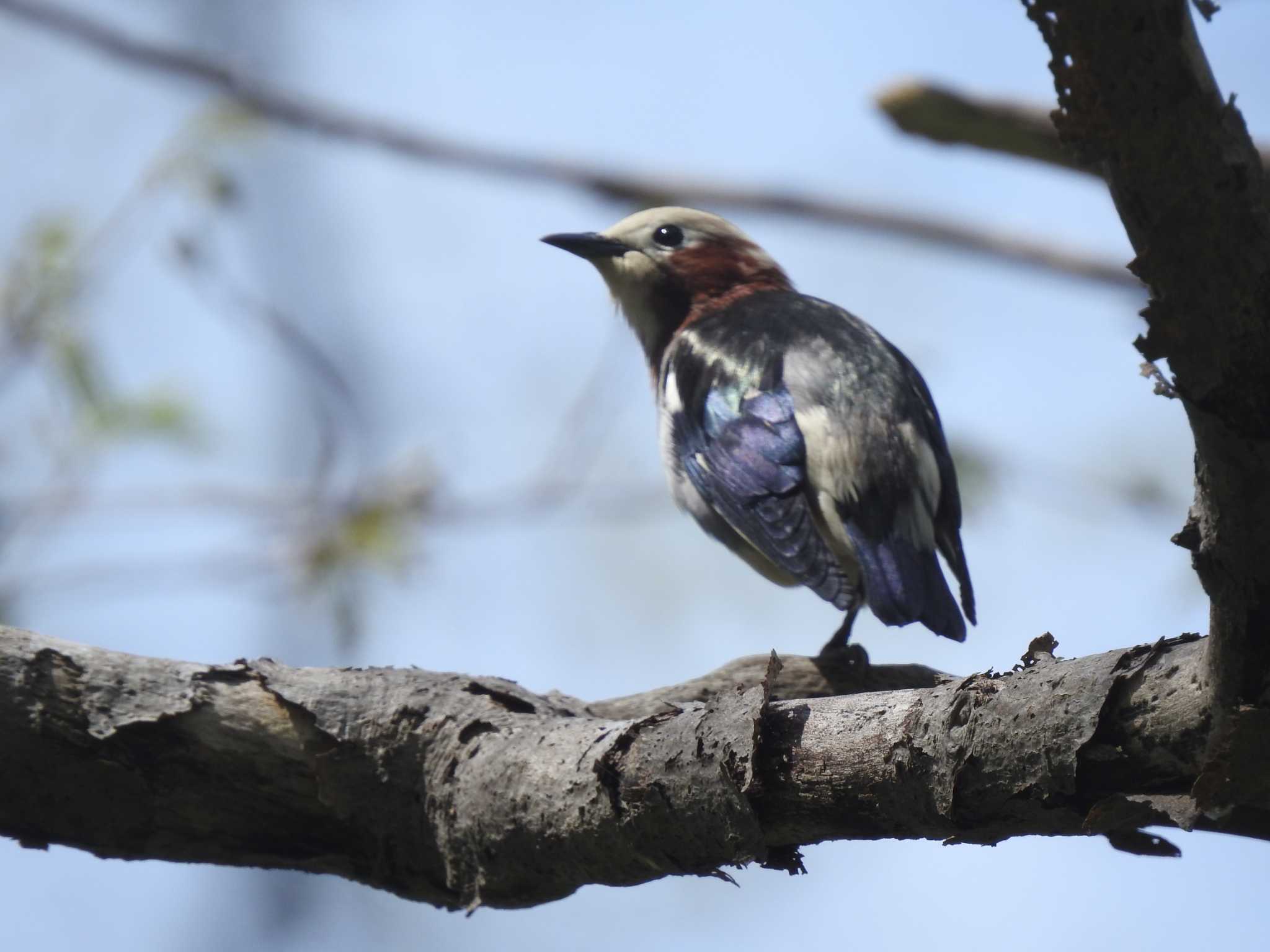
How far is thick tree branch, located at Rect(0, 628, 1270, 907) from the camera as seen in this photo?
2.24 meters

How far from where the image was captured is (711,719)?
2.65 meters

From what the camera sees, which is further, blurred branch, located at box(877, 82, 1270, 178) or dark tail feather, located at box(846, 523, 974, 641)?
blurred branch, located at box(877, 82, 1270, 178)

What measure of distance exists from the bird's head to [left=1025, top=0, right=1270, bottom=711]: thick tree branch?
170 inches

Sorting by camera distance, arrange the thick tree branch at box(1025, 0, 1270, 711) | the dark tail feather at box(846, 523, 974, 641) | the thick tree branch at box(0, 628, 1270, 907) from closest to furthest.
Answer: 1. the thick tree branch at box(1025, 0, 1270, 711)
2. the thick tree branch at box(0, 628, 1270, 907)
3. the dark tail feather at box(846, 523, 974, 641)

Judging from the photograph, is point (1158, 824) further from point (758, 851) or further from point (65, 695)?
point (65, 695)

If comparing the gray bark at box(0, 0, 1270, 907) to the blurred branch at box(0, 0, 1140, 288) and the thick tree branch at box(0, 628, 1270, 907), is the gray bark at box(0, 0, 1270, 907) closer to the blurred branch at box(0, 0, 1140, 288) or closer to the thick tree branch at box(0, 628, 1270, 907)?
the thick tree branch at box(0, 628, 1270, 907)

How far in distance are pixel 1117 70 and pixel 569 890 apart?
2124 millimetres

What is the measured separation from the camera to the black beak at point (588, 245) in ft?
19.5

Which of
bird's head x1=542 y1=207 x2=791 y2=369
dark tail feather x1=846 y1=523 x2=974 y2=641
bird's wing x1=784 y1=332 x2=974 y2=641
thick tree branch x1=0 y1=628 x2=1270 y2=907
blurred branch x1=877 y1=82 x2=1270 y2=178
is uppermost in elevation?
bird's head x1=542 y1=207 x2=791 y2=369

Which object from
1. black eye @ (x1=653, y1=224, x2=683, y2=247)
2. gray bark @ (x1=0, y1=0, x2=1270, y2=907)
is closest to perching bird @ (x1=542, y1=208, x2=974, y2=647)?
black eye @ (x1=653, y1=224, x2=683, y2=247)

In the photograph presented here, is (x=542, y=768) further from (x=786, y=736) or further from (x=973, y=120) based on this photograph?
(x=973, y=120)

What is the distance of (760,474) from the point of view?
4.74m

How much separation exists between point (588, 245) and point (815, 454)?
182 cm

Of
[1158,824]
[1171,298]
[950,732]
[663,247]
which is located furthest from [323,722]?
[663,247]
